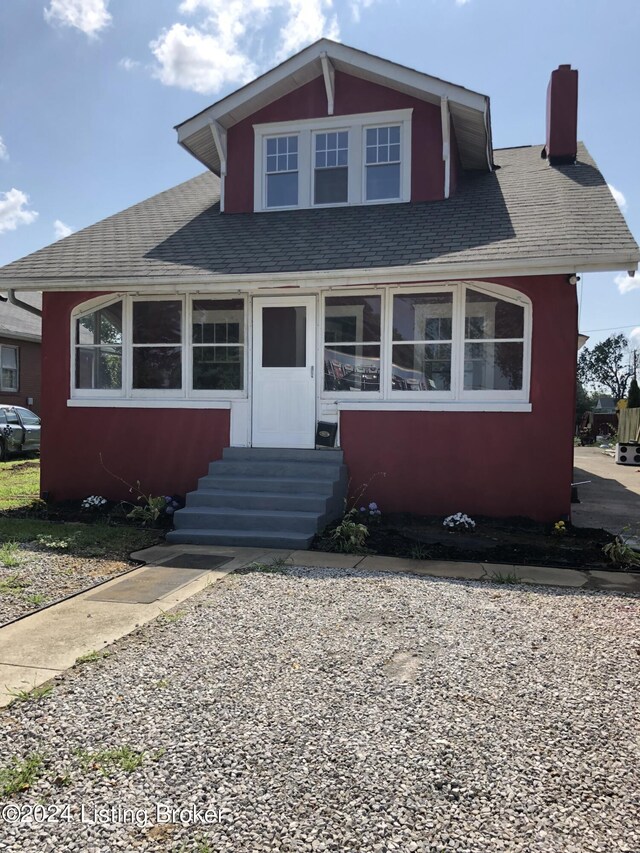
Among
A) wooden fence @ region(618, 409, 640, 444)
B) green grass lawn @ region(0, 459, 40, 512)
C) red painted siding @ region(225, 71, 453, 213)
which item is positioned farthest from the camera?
wooden fence @ region(618, 409, 640, 444)

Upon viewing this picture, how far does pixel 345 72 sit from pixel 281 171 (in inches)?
69.7

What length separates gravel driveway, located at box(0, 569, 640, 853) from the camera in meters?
2.24

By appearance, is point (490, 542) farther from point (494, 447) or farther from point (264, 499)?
point (264, 499)

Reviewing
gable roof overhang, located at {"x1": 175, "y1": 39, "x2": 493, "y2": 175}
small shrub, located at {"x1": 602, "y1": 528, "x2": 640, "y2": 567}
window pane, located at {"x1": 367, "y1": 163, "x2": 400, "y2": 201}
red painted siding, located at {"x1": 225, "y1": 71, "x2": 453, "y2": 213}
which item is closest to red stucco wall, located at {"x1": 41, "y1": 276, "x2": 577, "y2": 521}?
small shrub, located at {"x1": 602, "y1": 528, "x2": 640, "y2": 567}

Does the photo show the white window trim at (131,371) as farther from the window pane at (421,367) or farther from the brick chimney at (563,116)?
the brick chimney at (563,116)

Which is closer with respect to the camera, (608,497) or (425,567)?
(425,567)

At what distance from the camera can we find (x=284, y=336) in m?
8.78

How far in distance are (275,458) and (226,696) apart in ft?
17.3

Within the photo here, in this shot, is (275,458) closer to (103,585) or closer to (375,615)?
(103,585)

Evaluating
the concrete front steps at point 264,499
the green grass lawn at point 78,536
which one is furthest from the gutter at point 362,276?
the green grass lawn at point 78,536

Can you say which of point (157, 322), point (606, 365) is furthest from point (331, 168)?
point (606, 365)

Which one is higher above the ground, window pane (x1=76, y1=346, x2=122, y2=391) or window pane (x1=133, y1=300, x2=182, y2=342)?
window pane (x1=133, y1=300, x2=182, y2=342)

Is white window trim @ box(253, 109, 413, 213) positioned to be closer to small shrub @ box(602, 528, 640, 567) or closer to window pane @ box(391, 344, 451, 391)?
window pane @ box(391, 344, 451, 391)

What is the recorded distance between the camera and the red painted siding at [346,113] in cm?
962
